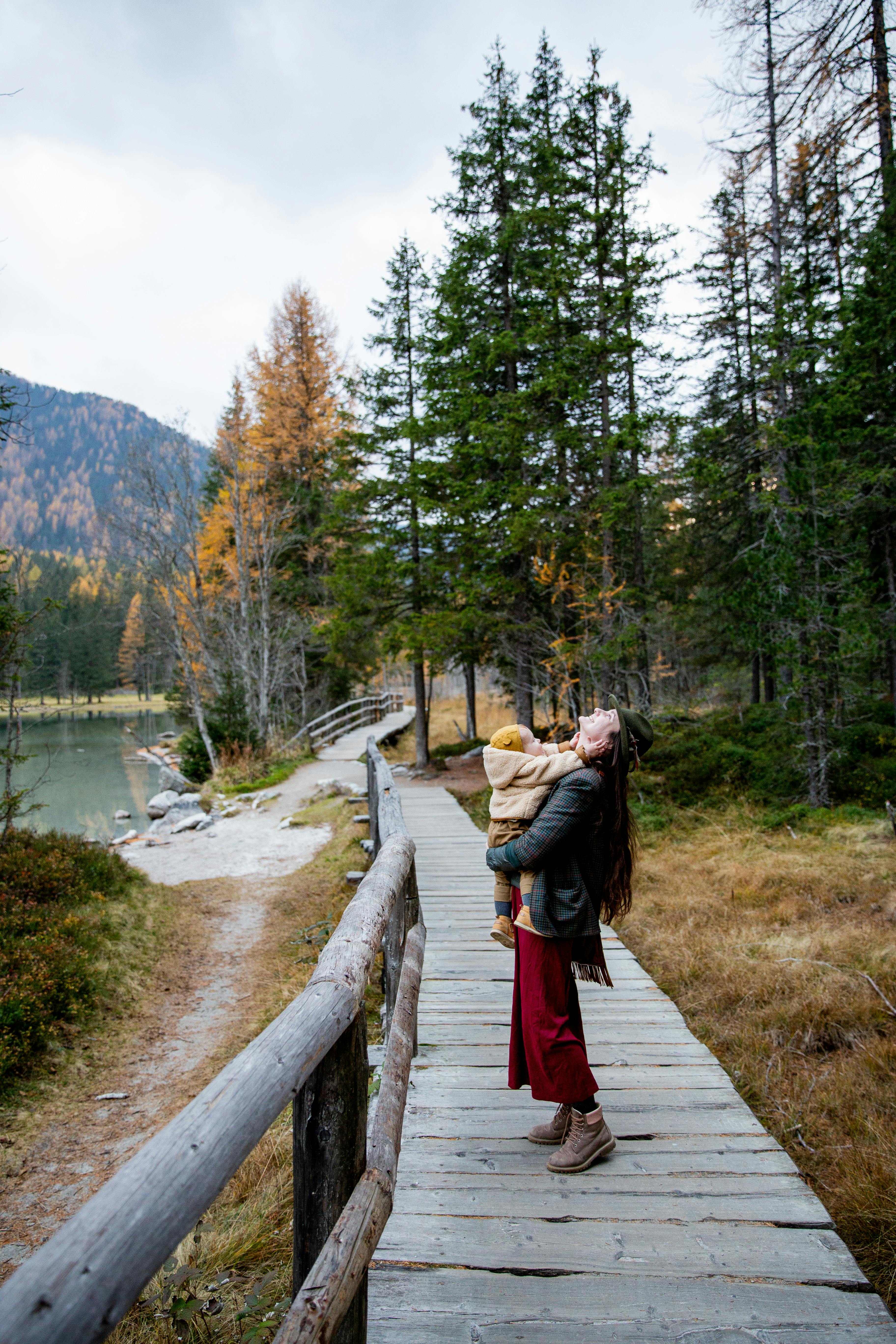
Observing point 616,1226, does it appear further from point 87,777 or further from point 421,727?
point 87,777

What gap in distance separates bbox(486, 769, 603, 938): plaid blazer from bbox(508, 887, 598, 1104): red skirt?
9 centimetres

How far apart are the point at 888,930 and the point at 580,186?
42.7 feet

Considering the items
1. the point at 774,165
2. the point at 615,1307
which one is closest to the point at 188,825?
the point at 615,1307

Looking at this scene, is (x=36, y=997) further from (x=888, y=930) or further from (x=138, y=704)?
(x=138, y=704)

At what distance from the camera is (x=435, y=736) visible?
26.1 metres

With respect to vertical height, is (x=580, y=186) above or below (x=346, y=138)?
below

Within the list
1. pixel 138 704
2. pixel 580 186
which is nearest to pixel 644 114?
pixel 580 186

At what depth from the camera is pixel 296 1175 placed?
1.82 m

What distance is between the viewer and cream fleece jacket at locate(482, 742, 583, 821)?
8.91 ft

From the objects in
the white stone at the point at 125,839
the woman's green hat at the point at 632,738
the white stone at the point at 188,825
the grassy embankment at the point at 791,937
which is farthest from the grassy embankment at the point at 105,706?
the woman's green hat at the point at 632,738

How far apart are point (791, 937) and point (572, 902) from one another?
4336mm

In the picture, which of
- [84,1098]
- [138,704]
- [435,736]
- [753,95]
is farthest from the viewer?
[138,704]

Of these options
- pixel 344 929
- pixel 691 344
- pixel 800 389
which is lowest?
pixel 344 929

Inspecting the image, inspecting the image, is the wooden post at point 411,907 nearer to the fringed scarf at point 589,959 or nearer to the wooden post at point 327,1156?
the fringed scarf at point 589,959
